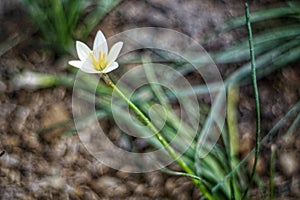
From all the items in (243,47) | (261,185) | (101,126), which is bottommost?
(261,185)

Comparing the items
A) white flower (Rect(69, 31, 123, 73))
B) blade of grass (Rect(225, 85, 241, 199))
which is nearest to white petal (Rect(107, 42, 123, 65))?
white flower (Rect(69, 31, 123, 73))

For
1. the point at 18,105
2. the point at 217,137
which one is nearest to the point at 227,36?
the point at 217,137

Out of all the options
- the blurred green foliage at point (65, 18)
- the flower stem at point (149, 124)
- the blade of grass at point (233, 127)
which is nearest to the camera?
the flower stem at point (149, 124)

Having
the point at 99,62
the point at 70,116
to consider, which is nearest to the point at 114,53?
the point at 99,62

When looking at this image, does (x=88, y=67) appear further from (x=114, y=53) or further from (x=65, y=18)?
(x=65, y=18)

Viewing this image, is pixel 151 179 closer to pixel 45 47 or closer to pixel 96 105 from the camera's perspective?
pixel 96 105

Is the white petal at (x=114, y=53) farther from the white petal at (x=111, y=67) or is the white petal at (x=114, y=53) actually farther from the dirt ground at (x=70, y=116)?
the dirt ground at (x=70, y=116)

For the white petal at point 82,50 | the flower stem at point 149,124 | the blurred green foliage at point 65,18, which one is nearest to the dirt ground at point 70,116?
the blurred green foliage at point 65,18

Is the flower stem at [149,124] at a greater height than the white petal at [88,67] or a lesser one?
lesser
